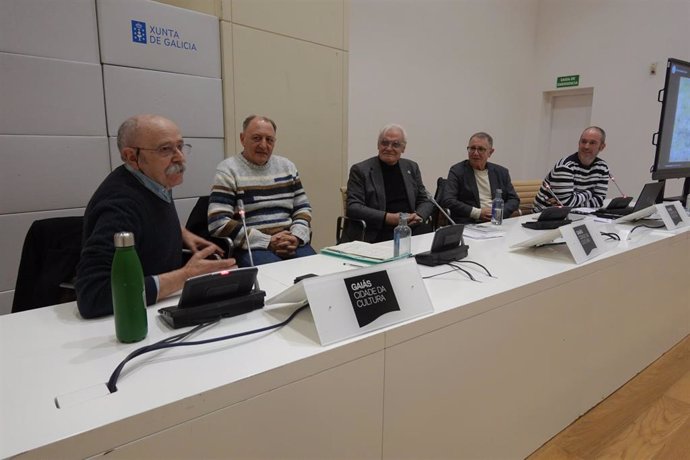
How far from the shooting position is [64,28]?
2051 millimetres

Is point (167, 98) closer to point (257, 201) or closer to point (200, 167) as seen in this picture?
point (200, 167)

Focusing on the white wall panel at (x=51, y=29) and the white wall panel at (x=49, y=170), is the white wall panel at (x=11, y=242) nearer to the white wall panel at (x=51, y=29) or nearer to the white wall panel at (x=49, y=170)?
the white wall panel at (x=49, y=170)

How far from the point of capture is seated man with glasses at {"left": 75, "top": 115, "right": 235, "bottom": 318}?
3.42 ft

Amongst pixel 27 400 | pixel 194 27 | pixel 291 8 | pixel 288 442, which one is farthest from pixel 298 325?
pixel 291 8

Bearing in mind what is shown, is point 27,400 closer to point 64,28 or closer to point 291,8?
point 64,28

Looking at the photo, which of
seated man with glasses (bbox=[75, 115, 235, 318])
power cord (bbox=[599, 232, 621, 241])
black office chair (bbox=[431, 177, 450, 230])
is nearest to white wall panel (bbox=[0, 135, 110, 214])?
seated man with glasses (bbox=[75, 115, 235, 318])

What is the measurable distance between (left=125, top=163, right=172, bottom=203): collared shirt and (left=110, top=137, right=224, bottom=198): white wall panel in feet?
4.27

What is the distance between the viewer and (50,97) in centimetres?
205

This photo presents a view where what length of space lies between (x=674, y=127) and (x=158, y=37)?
323cm

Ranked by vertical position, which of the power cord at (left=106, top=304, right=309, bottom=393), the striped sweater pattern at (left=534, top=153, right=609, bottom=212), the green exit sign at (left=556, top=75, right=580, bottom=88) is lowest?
the power cord at (left=106, top=304, right=309, bottom=393)

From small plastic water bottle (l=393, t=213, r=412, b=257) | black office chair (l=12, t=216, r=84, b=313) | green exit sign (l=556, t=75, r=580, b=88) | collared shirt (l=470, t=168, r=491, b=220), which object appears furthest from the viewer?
green exit sign (l=556, t=75, r=580, b=88)

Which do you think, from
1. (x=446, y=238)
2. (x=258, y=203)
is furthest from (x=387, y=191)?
(x=446, y=238)

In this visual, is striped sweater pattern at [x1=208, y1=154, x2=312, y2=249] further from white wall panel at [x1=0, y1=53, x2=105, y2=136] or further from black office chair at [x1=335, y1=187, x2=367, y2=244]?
white wall panel at [x1=0, y1=53, x2=105, y2=136]

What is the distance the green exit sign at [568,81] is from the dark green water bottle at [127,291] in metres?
5.96
